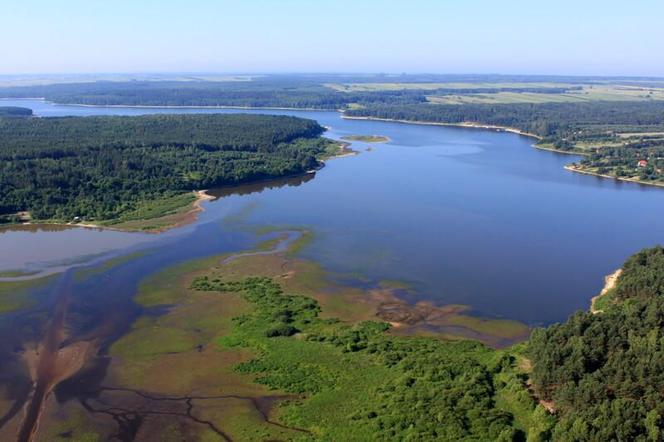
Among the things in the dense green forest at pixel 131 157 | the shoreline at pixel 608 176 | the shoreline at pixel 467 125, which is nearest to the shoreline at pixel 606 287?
the shoreline at pixel 608 176

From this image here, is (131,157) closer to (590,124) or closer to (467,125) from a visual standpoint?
(467,125)

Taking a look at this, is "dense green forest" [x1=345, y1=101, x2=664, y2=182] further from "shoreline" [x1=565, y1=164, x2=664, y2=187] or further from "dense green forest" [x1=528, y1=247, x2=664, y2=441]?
"dense green forest" [x1=528, y1=247, x2=664, y2=441]

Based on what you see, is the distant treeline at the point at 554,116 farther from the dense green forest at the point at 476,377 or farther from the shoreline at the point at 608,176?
the dense green forest at the point at 476,377

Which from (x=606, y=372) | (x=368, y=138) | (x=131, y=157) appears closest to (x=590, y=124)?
(x=368, y=138)

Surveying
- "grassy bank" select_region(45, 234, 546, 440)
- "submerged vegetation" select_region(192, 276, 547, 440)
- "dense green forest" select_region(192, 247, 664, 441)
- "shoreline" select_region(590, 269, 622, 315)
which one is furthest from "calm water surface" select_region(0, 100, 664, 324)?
"submerged vegetation" select_region(192, 276, 547, 440)

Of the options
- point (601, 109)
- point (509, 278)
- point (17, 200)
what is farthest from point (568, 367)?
point (601, 109)

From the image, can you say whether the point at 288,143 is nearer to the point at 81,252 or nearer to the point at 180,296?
the point at 81,252

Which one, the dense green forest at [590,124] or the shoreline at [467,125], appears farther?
the shoreline at [467,125]
